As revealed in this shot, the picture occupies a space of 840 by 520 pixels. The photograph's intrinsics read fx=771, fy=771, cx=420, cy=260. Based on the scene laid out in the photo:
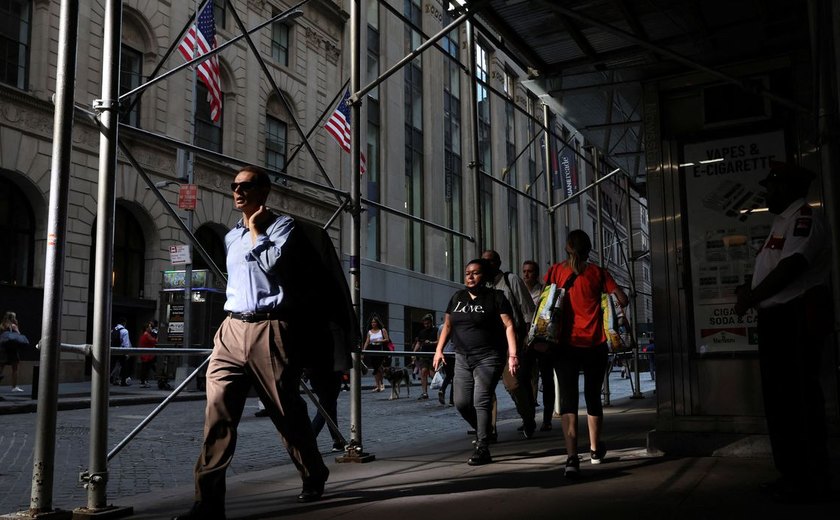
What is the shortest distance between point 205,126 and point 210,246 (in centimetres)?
380

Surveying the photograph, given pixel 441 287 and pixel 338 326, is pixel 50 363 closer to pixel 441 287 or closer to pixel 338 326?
pixel 338 326

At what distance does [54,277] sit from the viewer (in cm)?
415

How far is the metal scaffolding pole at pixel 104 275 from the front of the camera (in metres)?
4.26

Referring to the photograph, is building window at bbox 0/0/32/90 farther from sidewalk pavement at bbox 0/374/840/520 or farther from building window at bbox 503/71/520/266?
building window at bbox 503/71/520/266

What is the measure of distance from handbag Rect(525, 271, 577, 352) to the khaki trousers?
206 cm

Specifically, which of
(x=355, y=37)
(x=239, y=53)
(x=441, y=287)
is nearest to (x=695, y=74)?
(x=355, y=37)

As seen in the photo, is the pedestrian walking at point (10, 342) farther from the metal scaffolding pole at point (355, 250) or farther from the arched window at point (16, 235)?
the metal scaffolding pole at point (355, 250)

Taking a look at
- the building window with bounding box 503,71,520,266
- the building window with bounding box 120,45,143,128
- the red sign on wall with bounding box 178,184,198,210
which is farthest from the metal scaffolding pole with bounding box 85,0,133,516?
the building window with bounding box 503,71,520,266

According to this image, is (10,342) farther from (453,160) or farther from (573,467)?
(453,160)

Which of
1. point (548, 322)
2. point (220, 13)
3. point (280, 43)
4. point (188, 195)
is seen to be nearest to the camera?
point (548, 322)

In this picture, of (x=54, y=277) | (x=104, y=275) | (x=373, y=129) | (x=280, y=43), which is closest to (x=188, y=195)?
(x=280, y=43)

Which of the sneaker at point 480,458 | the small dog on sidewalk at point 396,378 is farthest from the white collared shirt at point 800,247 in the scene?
the small dog on sidewalk at point 396,378

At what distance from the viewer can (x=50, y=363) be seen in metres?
4.08

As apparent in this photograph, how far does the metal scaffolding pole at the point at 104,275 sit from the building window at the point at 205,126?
1990 centimetres
